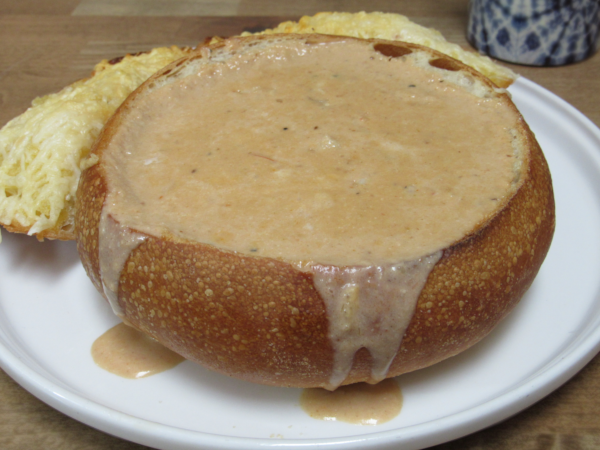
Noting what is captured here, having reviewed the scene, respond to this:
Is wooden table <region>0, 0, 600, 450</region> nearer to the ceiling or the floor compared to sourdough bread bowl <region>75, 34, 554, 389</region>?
nearer to the floor

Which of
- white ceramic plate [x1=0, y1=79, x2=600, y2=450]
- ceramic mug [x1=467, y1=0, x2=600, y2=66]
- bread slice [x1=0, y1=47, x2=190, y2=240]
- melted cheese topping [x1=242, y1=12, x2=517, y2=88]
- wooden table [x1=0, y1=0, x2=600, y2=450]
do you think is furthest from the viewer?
ceramic mug [x1=467, y1=0, x2=600, y2=66]

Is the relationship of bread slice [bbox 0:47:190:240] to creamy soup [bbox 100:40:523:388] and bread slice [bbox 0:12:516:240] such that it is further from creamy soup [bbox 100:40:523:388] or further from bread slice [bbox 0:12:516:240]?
creamy soup [bbox 100:40:523:388]

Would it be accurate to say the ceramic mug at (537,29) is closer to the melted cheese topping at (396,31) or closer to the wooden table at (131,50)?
the wooden table at (131,50)

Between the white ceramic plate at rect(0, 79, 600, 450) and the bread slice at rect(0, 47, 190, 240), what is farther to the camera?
the bread slice at rect(0, 47, 190, 240)

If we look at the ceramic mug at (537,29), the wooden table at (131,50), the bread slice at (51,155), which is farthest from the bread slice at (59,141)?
the ceramic mug at (537,29)

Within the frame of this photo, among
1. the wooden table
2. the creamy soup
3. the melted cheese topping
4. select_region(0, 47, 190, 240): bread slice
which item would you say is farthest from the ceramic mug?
select_region(0, 47, 190, 240): bread slice
